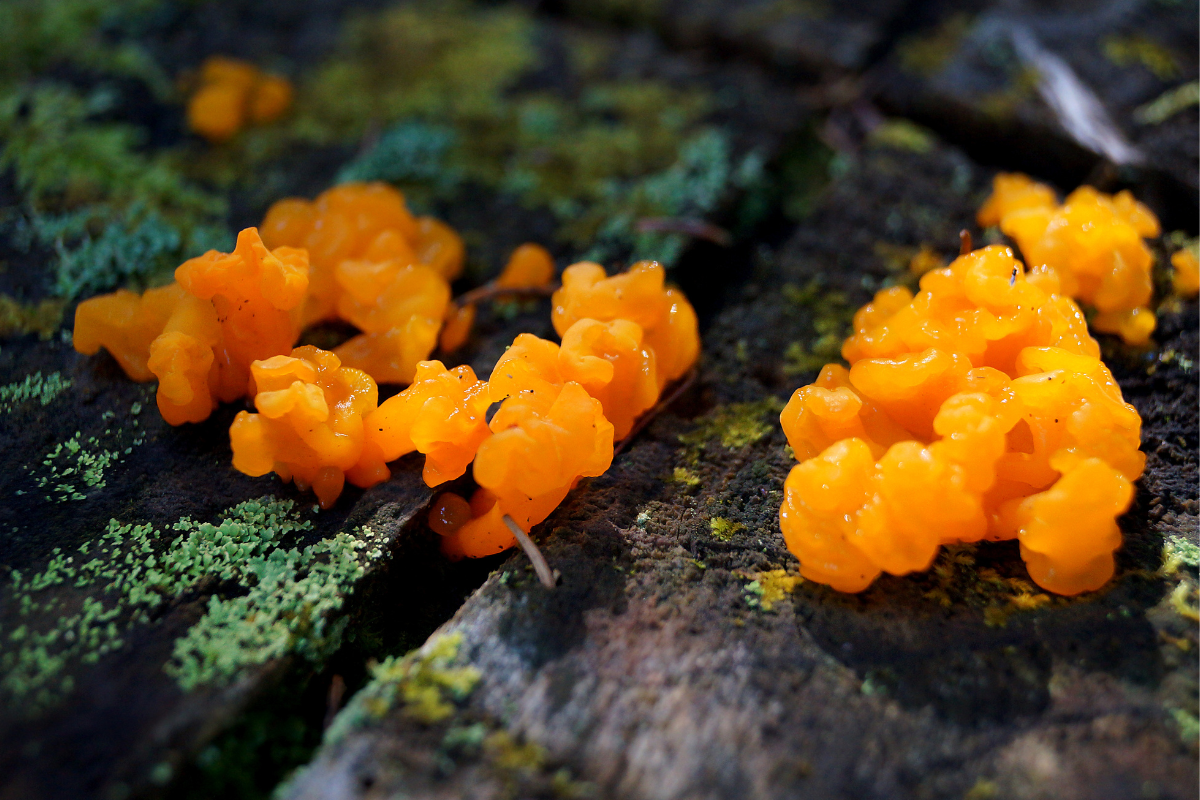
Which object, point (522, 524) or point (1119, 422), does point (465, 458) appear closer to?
point (522, 524)

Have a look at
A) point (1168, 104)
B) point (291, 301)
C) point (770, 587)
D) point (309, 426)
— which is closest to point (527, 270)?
point (291, 301)

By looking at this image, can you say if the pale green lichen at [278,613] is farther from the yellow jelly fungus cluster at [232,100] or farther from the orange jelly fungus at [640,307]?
the yellow jelly fungus cluster at [232,100]

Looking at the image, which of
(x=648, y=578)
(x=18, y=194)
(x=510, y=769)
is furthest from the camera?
(x=18, y=194)

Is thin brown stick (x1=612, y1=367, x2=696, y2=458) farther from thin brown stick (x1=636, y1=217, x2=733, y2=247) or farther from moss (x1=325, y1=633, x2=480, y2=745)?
moss (x1=325, y1=633, x2=480, y2=745)

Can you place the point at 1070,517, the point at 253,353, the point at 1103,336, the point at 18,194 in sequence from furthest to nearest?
the point at 18,194, the point at 1103,336, the point at 253,353, the point at 1070,517

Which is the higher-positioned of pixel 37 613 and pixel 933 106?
pixel 933 106

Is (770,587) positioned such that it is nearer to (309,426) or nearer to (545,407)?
(545,407)

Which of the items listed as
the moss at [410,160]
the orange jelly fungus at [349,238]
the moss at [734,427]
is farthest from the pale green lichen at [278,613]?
the moss at [410,160]

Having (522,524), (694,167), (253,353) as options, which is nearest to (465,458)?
(522,524)
